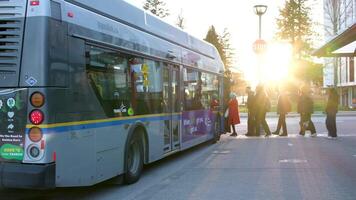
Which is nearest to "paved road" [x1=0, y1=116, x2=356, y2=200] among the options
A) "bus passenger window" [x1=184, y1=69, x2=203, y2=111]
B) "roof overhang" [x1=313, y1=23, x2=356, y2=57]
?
"bus passenger window" [x1=184, y1=69, x2=203, y2=111]

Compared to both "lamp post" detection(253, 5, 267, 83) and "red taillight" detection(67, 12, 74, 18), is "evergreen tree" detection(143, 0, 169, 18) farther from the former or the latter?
"red taillight" detection(67, 12, 74, 18)

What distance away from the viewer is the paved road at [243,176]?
7992mm

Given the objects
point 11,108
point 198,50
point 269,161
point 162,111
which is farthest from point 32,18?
point 198,50

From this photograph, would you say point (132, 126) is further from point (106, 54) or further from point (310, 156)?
point (310, 156)

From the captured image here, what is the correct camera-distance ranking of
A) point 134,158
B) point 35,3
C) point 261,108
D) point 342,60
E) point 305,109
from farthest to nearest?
point 342,60, point 261,108, point 305,109, point 134,158, point 35,3

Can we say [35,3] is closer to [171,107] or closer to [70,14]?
[70,14]

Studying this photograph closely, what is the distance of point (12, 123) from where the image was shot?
20.5 ft

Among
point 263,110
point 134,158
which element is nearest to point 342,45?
point 263,110

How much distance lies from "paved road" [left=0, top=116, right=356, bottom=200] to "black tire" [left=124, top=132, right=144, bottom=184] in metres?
0.16

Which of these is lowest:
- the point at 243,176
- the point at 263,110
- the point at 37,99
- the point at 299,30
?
the point at 243,176

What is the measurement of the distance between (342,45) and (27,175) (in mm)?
14174

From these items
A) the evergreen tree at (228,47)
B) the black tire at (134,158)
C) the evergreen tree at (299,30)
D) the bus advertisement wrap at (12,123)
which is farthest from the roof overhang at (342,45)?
the evergreen tree at (228,47)

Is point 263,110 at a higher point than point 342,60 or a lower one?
lower

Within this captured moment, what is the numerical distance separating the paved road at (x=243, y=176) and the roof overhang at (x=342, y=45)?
3302 mm
